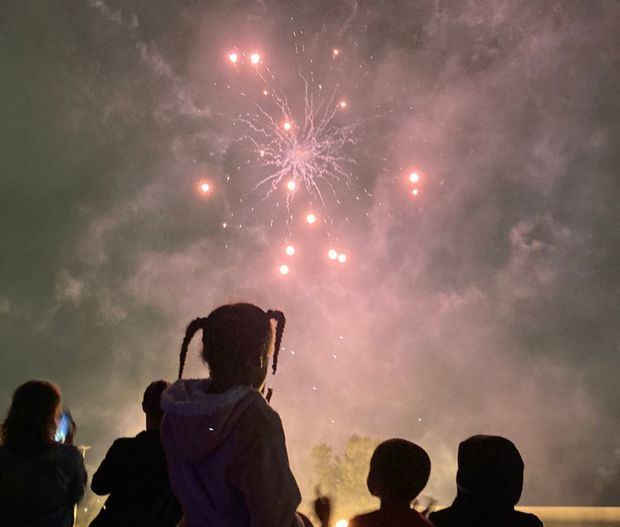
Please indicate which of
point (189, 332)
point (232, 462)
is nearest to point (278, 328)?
point (189, 332)

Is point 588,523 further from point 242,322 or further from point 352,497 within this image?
point 352,497

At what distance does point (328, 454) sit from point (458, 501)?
59688mm

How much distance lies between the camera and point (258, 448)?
271 cm

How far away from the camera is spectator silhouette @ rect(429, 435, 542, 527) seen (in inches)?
150

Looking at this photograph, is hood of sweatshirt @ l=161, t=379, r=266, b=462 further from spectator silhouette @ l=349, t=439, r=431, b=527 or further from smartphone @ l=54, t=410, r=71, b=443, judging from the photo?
smartphone @ l=54, t=410, r=71, b=443

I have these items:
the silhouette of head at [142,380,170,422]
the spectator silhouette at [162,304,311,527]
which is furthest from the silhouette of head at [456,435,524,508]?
the silhouette of head at [142,380,170,422]

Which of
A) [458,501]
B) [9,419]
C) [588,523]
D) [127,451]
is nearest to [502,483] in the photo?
[458,501]

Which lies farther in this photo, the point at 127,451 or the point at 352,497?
the point at 352,497

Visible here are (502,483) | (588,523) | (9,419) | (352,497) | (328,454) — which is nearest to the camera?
(502,483)

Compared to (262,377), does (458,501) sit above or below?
below

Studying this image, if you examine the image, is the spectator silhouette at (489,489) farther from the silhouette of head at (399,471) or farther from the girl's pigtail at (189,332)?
the girl's pigtail at (189,332)

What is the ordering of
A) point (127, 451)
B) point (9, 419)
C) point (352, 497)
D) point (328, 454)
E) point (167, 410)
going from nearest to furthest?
point (167, 410)
point (127, 451)
point (9, 419)
point (352, 497)
point (328, 454)

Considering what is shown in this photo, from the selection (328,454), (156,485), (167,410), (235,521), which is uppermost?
(328,454)

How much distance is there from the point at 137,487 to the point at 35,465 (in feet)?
2.97
